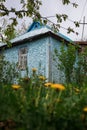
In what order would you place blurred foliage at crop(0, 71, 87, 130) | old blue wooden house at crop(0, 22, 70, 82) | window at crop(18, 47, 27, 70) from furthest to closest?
window at crop(18, 47, 27, 70) < old blue wooden house at crop(0, 22, 70, 82) < blurred foliage at crop(0, 71, 87, 130)

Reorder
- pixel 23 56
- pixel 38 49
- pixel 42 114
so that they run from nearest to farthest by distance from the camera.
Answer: pixel 42 114, pixel 38 49, pixel 23 56

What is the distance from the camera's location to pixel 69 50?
8.50 metres

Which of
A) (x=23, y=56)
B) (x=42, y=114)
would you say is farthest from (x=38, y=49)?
(x=42, y=114)

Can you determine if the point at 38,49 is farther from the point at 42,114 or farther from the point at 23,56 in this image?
the point at 42,114

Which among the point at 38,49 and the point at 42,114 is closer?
the point at 42,114

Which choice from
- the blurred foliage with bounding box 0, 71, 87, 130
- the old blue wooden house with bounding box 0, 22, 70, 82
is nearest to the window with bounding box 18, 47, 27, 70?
the old blue wooden house with bounding box 0, 22, 70, 82

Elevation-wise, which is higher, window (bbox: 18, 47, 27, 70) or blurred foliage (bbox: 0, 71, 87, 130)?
window (bbox: 18, 47, 27, 70)

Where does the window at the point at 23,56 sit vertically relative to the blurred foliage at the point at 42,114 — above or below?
above

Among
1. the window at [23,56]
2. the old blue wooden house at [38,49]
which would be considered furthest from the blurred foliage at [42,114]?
the window at [23,56]

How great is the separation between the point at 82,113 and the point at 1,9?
9212 millimetres

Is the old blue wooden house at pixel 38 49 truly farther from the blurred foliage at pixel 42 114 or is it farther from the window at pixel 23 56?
the blurred foliage at pixel 42 114

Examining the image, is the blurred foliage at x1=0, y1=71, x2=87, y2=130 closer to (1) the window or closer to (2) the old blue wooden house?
(2) the old blue wooden house

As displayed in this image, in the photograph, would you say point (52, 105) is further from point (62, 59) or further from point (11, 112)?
point (62, 59)

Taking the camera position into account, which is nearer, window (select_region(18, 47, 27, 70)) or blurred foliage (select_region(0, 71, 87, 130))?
blurred foliage (select_region(0, 71, 87, 130))
